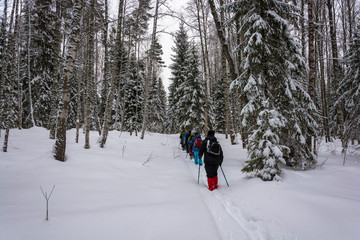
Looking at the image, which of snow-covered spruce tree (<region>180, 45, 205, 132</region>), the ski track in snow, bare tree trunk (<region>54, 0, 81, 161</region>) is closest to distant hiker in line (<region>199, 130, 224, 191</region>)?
the ski track in snow

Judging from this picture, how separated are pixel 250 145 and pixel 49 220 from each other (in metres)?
5.45

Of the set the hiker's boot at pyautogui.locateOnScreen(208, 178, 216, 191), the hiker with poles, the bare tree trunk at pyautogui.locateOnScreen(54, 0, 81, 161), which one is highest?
the bare tree trunk at pyautogui.locateOnScreen(54, 0, 81, 161)

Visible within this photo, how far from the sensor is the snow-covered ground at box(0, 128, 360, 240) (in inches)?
112

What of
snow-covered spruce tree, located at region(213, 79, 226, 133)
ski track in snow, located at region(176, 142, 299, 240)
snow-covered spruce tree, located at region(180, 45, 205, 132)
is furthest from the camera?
snow-covered spruce tree, located at region(213, 79, 226, 133)

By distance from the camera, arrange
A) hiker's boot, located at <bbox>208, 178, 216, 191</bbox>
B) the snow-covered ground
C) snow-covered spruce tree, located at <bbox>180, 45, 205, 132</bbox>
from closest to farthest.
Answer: the snow-covered ground → hiker's boot, located at <bbox>208, 178, 216, 191</bbox> → snow-covered spruce tree, located at <bbox>180, 45, 205, 132</bbox>

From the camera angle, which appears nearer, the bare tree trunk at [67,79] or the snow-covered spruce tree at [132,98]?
the bare tree trunk at [67,79]

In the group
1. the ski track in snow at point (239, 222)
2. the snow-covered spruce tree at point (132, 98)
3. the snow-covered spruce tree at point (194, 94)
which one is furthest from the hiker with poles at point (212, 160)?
the snow-covered spruce tree at point (132, 98)

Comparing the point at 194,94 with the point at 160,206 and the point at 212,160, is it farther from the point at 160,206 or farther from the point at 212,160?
the point at 160,206

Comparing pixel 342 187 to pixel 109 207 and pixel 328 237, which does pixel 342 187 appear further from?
pixel 109 207

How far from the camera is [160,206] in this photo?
12.7 ft

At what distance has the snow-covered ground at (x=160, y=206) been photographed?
2842mm

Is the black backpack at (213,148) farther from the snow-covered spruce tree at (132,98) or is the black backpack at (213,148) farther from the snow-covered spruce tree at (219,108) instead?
the snow-covered spruce tree at (219,108)

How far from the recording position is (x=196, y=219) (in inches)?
139

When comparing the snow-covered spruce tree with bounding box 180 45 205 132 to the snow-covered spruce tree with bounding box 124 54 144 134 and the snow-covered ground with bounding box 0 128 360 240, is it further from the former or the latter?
the snow-covered ground with bounding box 0 128 360 240
